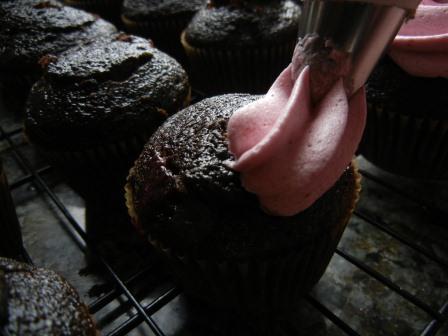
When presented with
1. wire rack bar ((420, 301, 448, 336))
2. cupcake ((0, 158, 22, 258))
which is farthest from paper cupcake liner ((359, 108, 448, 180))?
cupcake ((0, 158, 22, 258))

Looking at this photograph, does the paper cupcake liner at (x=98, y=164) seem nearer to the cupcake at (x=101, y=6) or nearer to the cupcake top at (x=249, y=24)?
the cupcake top at (x=249, y=24)

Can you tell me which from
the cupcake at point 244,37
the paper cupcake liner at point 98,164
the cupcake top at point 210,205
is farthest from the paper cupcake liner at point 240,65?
the cupcake top at point 210,205

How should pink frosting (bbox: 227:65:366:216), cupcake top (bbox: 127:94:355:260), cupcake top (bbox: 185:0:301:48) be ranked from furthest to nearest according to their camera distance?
cupcake top (bbox: 185:0:301:48) < cupcake top (bbox: 127:94:355:260) < pink frosting (bbox: 227:65:366:216)

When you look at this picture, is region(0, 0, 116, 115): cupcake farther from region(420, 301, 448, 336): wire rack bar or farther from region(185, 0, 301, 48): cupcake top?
region(420, 301, 448, 336): wire rack bar

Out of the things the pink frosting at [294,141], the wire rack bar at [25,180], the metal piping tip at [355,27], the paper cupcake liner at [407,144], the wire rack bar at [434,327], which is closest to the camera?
the metal piping tip at [355,27]

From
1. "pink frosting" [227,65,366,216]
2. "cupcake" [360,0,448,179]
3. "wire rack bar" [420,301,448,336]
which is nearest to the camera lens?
"pink frosting" [227,65,366,216]

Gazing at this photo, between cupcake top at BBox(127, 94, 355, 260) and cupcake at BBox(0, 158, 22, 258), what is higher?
cupcake top at BBox(127, 94, 355, 260)
